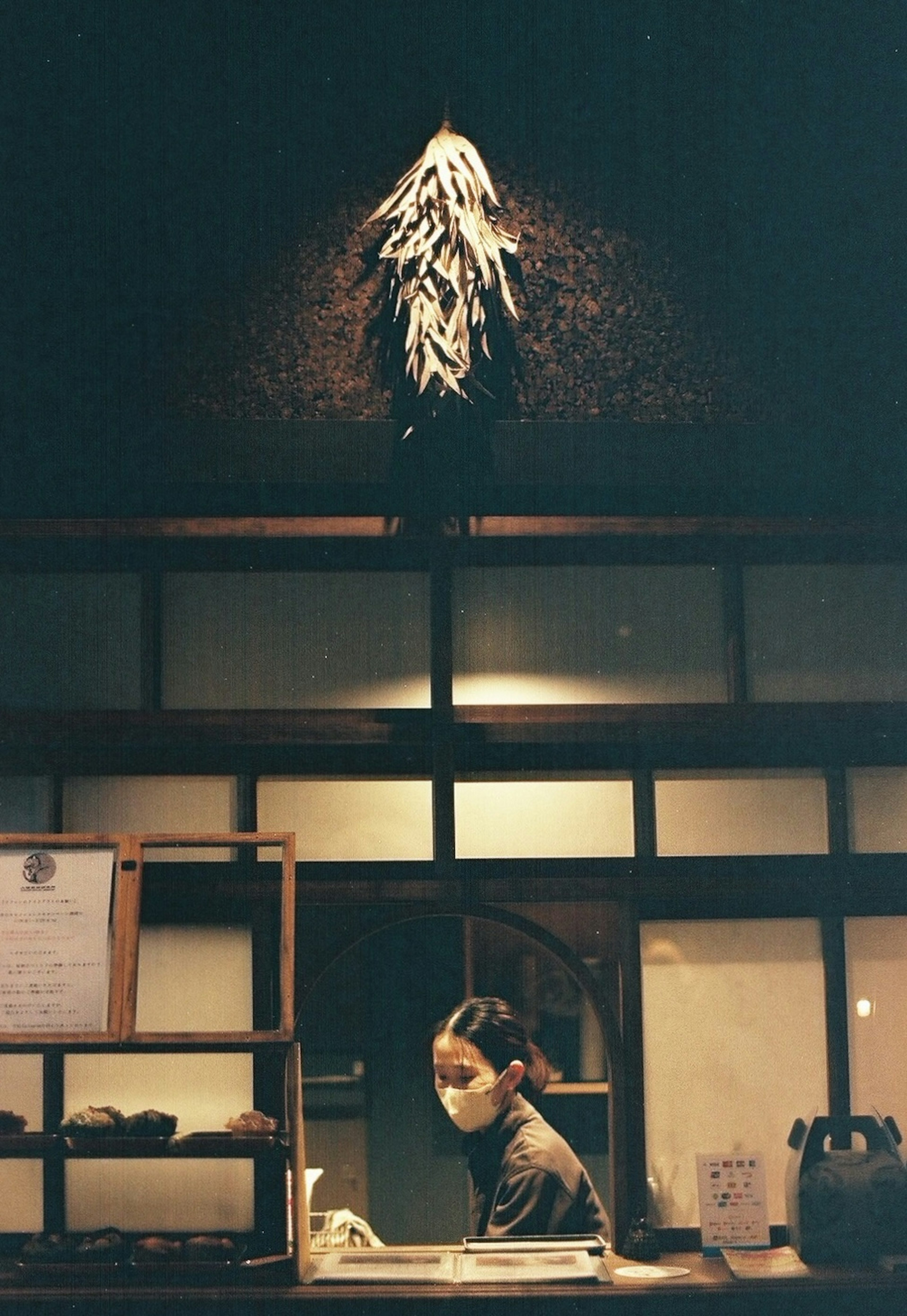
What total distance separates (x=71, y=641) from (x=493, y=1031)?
214cm

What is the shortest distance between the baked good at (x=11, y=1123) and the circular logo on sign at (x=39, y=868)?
29.5 inches

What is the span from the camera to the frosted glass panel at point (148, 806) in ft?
16.6

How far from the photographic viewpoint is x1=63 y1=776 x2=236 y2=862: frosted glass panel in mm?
5066

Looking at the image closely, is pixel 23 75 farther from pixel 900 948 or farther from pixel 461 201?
pixel 900 948

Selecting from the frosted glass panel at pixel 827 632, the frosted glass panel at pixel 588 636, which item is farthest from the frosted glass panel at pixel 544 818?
the frosted glass panel at pixel 827 632

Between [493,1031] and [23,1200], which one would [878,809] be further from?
[23,1200]

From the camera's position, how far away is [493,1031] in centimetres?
545

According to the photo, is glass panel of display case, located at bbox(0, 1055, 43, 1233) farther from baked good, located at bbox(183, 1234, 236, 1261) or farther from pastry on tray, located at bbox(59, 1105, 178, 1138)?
baked good, located at bbox(183, 1234, 236, 1261)

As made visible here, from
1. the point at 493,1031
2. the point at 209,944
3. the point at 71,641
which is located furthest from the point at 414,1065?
the point at 71,641

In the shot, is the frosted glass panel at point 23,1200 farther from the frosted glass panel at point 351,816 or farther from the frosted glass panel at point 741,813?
the frosted glass panel at point 741,813

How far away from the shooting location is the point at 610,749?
16.6ft

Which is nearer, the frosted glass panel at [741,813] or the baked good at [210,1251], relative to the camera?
the baked good at [210,1251]

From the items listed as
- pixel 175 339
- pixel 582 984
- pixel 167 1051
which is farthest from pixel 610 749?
pixel 175 339

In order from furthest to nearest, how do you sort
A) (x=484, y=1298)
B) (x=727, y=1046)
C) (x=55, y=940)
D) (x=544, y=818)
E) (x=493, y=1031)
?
(x=493, y=1031), (x=544, y=818), (x=727, y=1046), (x=55, y=940), (x=484, y=1298)
